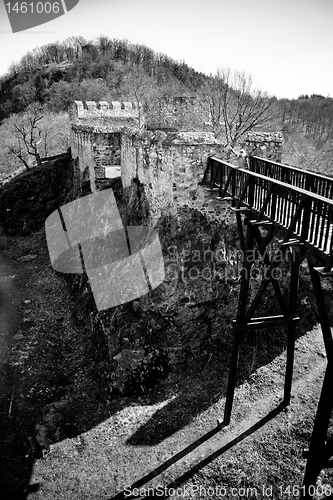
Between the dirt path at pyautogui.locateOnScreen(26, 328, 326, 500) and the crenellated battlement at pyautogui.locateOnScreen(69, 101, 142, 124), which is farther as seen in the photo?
the crenellated battlement at pyautogui.locateOnScreen(69, 101, 142, 124)

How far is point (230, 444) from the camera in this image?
8.12 meters

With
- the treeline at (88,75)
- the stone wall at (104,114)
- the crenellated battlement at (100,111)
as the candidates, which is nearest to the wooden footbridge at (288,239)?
the stone wall at (104,114)

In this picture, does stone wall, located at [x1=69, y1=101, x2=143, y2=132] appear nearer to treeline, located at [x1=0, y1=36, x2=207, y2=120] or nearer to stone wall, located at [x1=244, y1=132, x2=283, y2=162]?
stone wall, located at [x1=244, y1=132, x2=283, y2=162]

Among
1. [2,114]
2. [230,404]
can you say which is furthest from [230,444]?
[2,114]

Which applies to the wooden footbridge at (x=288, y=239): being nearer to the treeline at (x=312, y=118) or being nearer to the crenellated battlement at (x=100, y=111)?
the crenellated battlement at (x=100, y=111)

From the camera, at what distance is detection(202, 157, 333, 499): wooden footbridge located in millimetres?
5949

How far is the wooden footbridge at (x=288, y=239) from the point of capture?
19.5 ft

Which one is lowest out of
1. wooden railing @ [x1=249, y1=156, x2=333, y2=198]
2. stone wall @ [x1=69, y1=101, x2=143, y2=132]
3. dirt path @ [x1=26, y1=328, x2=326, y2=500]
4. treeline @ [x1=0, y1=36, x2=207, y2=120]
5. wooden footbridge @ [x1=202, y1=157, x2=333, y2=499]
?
dirt path @ [x1=26, y1=328, x2=326, y2=500]

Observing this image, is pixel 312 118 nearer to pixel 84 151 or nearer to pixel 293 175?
pixel 84 151

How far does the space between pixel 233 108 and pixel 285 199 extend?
18.6m

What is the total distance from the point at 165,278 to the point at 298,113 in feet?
143

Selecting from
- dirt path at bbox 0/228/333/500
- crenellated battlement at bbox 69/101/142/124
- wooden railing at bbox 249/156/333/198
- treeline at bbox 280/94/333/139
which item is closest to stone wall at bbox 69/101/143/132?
crenellated battlement at bbox 69/101/142/124

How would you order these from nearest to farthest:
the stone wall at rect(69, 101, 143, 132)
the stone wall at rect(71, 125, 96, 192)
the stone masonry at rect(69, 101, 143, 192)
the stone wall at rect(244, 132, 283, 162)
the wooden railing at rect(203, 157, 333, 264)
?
the wooden railing at rect(203, 157, 333, 264)
the stone wall at rect(244, 132, 283, 162)
the stone masonry at rect(69, 101, 143, 192)
the stone wall at rect(71, 125, 96, 192)
the stone wall at rect(69, 101, 143, 132)

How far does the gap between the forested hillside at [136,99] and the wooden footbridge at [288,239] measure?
33.4 ft
